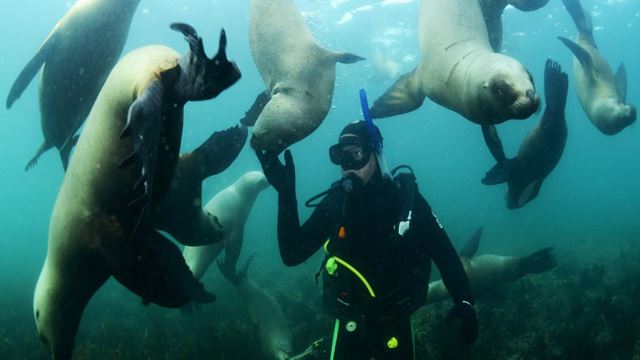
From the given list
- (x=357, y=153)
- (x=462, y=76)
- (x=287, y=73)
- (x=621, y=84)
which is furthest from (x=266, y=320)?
(x=621, y=84)

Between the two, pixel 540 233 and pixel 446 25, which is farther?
pixel 540 233

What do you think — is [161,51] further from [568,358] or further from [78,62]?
[568,358]

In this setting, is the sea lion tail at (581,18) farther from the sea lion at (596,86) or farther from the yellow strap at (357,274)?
the yellow strap at (357,274)

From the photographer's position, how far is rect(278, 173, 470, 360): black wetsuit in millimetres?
3844

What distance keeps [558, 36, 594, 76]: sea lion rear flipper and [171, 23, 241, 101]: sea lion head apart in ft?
19.0

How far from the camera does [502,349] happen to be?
249 inches

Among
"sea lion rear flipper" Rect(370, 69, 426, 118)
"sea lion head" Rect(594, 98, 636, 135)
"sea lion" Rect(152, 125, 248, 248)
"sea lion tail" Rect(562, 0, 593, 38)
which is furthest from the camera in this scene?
"sea lion tail" Rect(562, 0, 593, 38)

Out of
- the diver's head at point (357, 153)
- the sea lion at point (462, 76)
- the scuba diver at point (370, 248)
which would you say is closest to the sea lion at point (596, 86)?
the sea lion at point (462, 76)

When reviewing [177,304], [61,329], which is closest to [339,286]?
[177,304]

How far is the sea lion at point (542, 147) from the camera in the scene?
4715 mm

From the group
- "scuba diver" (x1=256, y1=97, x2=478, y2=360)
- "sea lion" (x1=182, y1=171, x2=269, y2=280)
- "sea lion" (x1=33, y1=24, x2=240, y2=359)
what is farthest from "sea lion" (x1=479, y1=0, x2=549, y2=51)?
"sea lion" (x1=33, y1=24, x2=240, y2=359)

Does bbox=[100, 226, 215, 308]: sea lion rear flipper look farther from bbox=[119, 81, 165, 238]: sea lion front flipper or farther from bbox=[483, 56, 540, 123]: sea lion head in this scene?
bbox=[483, 56, 540, 123]: sea lion head

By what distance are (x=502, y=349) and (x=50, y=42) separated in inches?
267

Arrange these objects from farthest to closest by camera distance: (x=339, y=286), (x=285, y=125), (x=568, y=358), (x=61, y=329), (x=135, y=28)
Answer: (x=135, y=28) → (x=568, y=358) → (x=339, y=286) → (x=285, y=125) → (x=61, y=329)
